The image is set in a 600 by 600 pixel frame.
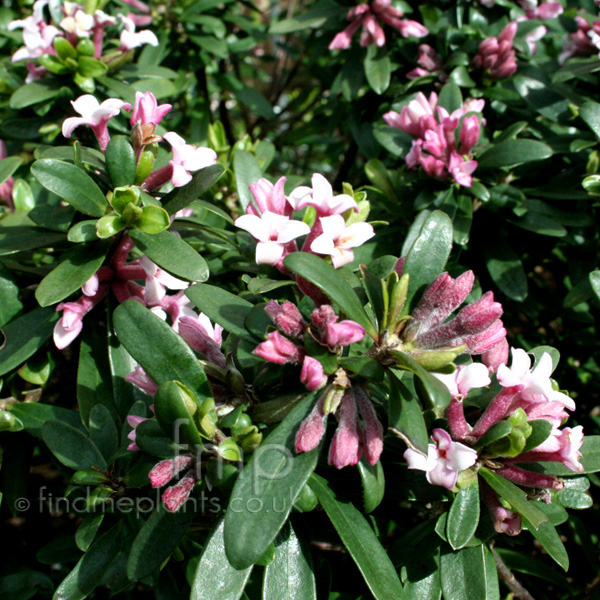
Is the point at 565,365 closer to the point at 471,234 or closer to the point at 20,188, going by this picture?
the point at 471,234

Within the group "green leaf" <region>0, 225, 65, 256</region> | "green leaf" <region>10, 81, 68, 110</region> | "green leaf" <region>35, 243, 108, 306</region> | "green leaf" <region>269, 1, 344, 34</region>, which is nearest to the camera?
"green leaf" <region>35, 243, 108, 306</region>

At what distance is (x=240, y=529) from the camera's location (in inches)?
32.6

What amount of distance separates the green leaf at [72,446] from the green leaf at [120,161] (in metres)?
0.53

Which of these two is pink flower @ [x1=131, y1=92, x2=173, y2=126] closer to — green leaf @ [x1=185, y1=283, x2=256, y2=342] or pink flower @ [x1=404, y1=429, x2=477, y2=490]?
green leaf @ [x1=185, y1=283, x2=256, y2=342]

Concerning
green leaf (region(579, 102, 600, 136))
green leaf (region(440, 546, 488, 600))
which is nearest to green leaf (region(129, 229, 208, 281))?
green leaf (region(440, 546, 488, 600))

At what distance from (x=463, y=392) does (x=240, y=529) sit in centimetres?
44

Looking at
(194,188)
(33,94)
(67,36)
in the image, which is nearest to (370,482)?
(194,188)

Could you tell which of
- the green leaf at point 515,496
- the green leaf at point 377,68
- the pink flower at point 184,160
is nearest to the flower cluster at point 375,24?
the green leaf at point 377,68

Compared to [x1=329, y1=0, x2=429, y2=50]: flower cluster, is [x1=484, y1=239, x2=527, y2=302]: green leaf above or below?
below

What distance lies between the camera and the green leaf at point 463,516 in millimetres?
991

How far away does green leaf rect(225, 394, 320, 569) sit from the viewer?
82 centimetres

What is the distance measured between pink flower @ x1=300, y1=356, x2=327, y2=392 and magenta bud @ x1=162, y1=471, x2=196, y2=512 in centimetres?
28

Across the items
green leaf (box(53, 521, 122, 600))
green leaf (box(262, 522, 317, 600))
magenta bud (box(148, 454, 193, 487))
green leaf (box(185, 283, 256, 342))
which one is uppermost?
green leaf (box(185, 283, 256, 342))

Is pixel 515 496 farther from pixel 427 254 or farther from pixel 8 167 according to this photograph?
pixel 8 167
